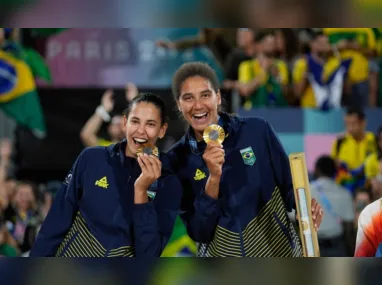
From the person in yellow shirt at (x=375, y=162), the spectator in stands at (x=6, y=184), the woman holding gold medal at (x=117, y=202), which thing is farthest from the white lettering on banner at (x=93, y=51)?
the woman holding gold medal at (x=117, y=202)

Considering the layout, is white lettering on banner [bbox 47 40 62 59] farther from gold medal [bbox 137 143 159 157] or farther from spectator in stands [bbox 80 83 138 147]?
gold medal [bbox 137 143 159 157]

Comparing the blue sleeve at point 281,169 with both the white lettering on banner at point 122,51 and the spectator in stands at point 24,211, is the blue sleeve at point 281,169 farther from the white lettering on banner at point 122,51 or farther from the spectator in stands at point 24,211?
the white lettering on banner at point 122,51

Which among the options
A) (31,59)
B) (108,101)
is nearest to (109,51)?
(108,101)

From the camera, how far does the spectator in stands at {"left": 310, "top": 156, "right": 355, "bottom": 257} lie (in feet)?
20.1

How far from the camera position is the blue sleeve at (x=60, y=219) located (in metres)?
3.28

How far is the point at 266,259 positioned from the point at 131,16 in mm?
1087

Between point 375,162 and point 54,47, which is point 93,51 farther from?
point 375,162

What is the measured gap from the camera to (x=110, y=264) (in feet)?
7.88

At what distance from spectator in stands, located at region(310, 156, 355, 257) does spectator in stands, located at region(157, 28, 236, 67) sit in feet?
4.18

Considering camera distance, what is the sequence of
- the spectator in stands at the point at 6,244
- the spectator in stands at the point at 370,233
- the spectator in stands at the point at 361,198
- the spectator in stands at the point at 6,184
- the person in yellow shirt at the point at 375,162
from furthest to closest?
the person in yellow shirt at the point at 375,162 < the spectator in stands at the point at 6,184 < the spectator in stands at the point at 361,198 < the spectator in stands at the point at 6,244 < the spectator in stands at the point at 370,233

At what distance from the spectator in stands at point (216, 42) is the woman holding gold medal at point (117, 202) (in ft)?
11.8

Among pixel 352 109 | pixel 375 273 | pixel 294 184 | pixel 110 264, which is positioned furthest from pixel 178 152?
pixel 352 109

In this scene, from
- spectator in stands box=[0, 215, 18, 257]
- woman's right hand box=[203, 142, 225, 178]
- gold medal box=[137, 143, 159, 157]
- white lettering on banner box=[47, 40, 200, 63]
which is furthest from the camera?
white lettering on banner box=[47, 40, 200, 63]

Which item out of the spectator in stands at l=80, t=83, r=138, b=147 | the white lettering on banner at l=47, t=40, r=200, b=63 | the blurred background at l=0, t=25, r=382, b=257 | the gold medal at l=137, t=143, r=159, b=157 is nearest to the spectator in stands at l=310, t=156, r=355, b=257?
the blurred background at l=0, t=25, r=382, b=257
